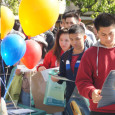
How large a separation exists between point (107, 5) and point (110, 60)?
15.7 metres

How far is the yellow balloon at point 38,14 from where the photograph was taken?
3.23 m

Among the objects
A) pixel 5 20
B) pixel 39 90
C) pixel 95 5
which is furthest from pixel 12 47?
pixel 95 5

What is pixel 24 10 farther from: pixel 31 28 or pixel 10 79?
pixel 10 79

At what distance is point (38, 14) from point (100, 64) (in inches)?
41.1

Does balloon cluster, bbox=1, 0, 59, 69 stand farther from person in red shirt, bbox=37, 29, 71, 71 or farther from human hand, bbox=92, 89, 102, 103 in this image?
human hand, bbox=92, 89, 102, 103

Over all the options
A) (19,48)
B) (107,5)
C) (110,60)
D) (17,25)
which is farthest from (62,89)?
(107,5)

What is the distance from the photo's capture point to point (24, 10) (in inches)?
129

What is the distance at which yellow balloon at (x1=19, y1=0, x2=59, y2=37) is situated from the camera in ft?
10.6

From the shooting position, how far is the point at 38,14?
323cm

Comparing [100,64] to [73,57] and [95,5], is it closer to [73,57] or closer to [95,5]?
[73,57]

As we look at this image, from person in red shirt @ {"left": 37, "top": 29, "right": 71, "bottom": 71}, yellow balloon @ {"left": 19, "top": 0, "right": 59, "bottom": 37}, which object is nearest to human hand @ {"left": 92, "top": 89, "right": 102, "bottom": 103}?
yellow balloon @ {"left": 19, "top": 0, "right": 59, "bottom": 37}

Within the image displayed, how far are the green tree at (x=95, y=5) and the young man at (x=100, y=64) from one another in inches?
591

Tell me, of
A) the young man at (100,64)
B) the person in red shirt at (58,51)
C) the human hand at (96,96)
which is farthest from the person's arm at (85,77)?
the person in red shirt at (58,51)

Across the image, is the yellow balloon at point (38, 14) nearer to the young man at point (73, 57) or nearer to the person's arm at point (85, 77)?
the young man at point (73, 57)
